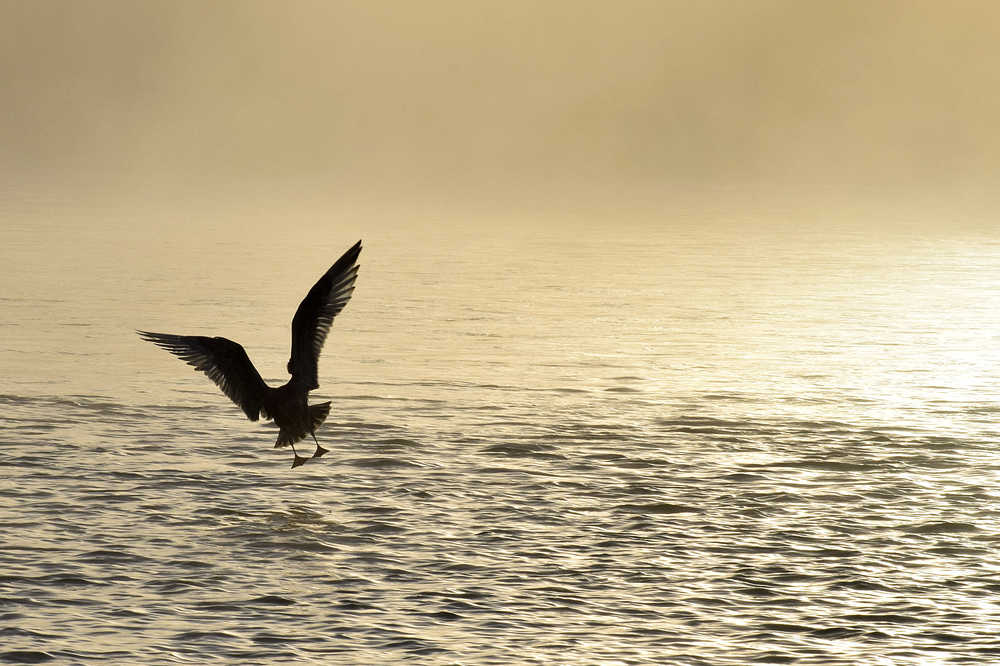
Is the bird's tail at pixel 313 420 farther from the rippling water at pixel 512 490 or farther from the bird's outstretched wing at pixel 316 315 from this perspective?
the rippling water at pixel 512 490

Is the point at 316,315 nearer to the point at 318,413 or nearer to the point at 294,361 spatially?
the point at 294,361

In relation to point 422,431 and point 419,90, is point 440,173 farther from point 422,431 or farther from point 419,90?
point 422,431

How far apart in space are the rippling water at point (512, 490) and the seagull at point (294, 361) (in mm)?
687

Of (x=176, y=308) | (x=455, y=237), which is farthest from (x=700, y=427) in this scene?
(x=455, y=237)

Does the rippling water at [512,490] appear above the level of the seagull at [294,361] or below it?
below

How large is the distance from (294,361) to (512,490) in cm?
206

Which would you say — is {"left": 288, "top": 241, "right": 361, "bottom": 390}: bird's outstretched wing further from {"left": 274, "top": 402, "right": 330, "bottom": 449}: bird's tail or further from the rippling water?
the rippling water

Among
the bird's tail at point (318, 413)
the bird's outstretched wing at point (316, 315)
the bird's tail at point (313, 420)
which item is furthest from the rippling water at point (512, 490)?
the bird's outstretched wing at point (316, 315)

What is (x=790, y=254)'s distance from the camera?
42344mm

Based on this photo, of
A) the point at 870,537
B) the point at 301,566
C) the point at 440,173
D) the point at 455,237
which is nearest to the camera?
the point at 301,566

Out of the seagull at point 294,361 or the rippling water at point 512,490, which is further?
the seagull at point 294,361

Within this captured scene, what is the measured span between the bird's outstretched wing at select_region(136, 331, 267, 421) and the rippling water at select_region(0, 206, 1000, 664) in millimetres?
803

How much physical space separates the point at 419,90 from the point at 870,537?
513 feet

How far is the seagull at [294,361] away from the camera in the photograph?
1265 cm
